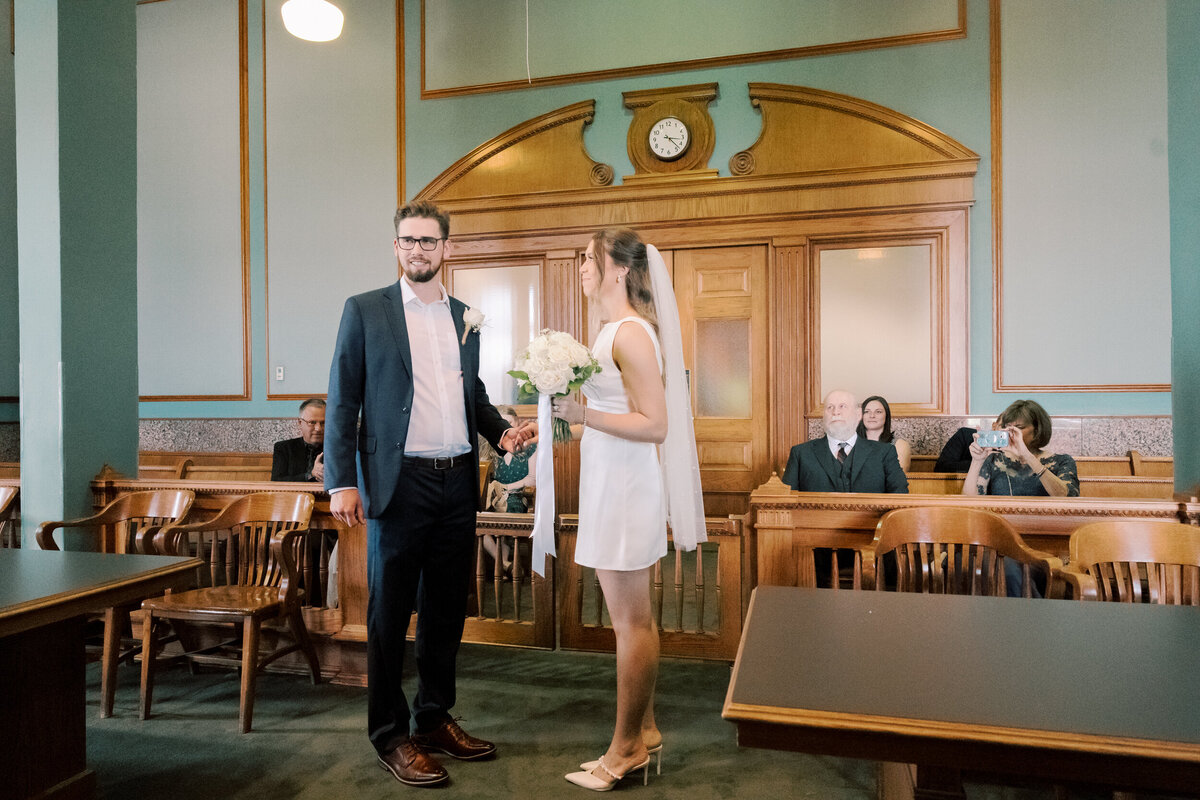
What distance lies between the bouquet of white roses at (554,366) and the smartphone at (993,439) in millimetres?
2025

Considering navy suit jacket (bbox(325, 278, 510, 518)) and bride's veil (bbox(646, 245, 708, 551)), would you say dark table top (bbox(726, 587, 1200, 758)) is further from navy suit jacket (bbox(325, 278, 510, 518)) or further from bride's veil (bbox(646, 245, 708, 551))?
navy suit jacket (bbox(325, 278, 510, 518))

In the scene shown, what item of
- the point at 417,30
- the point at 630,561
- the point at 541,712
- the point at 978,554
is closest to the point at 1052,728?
the point at 630,561

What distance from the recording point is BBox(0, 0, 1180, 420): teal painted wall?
5.64 meters

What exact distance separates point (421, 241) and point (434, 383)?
45 centimetres

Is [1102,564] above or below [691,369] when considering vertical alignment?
below

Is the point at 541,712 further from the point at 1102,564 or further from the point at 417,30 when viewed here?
the point at 417,30

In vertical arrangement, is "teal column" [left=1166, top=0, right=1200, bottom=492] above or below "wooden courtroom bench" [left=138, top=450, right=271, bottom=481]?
above

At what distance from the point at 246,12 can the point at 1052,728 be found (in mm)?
8196

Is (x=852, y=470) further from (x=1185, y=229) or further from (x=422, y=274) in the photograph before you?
(x=422, y=274)

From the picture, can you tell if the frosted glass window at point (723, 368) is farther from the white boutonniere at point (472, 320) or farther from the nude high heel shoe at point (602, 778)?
the nude high heel shoe at point (602, 778)

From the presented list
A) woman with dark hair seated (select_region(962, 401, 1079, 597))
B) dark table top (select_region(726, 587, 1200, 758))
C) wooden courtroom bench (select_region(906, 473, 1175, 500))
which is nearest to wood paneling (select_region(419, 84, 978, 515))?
wooden courtroom bench (select_region(906, 473, 1175, 500))

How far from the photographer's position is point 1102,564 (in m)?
2.35

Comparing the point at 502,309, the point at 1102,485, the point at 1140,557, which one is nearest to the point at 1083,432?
the point at 1102,485

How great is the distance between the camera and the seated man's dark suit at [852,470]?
390cm
